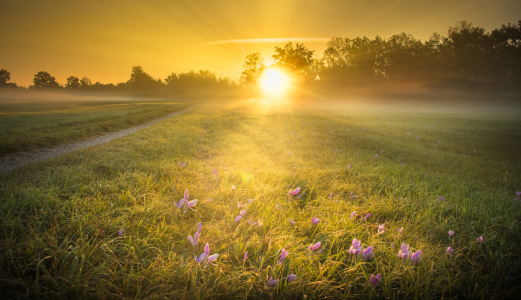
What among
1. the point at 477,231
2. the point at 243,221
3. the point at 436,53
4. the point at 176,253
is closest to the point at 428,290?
the point at 477,231

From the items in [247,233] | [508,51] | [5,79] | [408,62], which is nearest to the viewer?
[247,233]

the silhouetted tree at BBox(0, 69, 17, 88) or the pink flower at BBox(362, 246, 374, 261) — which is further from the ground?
the silhouetted tree at BBox(0, 69, 17, 88)

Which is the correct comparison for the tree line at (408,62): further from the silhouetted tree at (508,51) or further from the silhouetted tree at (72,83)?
the silhouetted tree at (72,83)

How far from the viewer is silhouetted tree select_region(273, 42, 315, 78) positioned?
206ft

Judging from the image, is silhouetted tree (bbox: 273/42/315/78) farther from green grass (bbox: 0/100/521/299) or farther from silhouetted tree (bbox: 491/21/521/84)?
green grass (bbox: 0/100/521/299)

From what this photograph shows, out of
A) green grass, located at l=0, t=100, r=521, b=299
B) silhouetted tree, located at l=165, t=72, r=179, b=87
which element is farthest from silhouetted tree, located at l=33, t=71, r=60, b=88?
→ green grass, located at l=0, t=100, r=521, b=299

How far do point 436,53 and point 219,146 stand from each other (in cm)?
7290

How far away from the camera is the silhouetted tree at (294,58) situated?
6269 centimetres

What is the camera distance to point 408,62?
187 feet

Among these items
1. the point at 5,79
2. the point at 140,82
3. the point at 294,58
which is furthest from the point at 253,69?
the point at 5,79

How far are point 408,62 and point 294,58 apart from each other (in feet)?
105

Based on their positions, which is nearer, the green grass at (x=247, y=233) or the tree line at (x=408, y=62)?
the green grass at (x=247, y=233)

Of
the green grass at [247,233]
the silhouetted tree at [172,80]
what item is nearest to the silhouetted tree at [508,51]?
the green grass at [247,233]

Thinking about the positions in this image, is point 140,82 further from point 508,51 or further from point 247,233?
point 508,51
